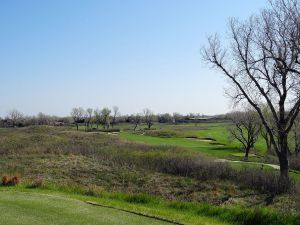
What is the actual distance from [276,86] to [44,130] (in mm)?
48227

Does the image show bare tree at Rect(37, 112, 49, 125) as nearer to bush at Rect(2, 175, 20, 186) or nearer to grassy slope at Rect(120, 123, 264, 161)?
grassy slope at Rect(120, 123, 264, 161)

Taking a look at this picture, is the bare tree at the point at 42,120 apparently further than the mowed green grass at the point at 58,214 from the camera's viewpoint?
Yes

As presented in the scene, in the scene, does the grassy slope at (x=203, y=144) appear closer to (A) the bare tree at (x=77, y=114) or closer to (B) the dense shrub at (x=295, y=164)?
(B) the dense shrub at (x=295, y=164)

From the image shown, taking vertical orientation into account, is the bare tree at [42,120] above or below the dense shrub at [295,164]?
above

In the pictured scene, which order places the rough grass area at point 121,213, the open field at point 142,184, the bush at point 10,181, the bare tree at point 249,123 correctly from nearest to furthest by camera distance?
the rough grass area at point 121,213 → the open field at point 142,184 → the bush at point 10,181 → the bare tree at point 249,123

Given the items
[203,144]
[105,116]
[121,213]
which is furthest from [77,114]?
[121,213]

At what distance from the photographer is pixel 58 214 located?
9656mm

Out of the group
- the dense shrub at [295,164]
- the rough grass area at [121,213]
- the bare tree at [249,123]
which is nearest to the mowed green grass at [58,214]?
the rough grass area at [121,213]

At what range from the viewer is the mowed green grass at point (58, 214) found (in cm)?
888

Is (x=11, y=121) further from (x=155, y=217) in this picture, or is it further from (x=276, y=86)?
(x=155, y=217)

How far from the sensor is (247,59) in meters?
27.6

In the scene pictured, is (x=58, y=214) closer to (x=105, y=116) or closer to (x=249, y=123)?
(x=249, y=123)

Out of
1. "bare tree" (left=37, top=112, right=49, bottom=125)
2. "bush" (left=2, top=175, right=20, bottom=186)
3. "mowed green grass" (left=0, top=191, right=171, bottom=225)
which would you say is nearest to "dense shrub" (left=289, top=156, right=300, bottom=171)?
"bush" (left=2, top=175, right=20, bottom=186)

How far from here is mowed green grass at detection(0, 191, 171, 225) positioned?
888cm
